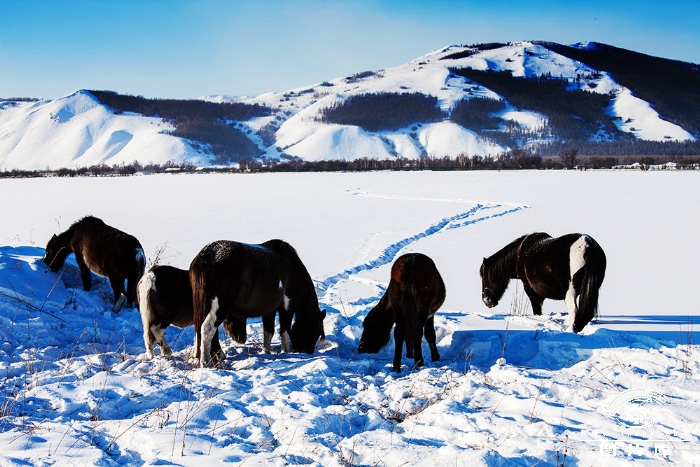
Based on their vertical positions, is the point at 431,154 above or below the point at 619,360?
above

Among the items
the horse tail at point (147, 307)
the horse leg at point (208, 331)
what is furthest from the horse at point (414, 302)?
the horse tail at point (147, 307)

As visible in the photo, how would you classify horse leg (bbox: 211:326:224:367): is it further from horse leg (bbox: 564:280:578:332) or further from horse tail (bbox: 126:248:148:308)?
horse leg (bbox: 564:280:578:332)

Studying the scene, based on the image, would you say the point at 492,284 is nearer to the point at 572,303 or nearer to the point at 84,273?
the point at 572,303

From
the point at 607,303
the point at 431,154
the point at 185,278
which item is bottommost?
the point at 607,303

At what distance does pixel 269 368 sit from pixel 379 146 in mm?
165425

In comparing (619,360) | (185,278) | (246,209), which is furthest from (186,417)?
(246,209)

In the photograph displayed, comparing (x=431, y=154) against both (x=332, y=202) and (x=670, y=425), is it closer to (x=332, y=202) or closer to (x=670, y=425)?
(x=332, y=202)

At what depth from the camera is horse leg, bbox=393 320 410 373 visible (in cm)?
549

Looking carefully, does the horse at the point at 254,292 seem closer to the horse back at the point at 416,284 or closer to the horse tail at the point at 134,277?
the horse back at the point at 416,284

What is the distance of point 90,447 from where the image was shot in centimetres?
324

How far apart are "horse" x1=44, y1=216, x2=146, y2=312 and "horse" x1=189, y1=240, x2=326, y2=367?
2.29 meters

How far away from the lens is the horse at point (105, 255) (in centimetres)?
766

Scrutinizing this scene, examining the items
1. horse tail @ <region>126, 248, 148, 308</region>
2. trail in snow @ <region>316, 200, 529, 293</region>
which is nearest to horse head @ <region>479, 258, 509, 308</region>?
trail in snow @ <region>316, 200, 529, 293</region>

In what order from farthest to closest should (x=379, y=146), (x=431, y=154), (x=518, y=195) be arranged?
(x=379, y=146)
(x=431, y=154)
(x=518, y=195)
